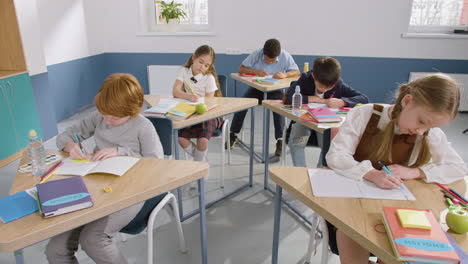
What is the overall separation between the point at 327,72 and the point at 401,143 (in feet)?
3.19

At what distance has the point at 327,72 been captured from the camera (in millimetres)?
2287

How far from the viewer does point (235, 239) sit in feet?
6.82

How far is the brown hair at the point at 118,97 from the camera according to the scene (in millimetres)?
1525

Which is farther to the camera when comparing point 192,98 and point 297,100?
point 192,98

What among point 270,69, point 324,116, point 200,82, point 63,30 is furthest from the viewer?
point 63,30

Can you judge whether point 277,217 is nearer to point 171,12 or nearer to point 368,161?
point 368,161

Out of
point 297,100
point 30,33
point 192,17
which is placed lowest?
point 297,100

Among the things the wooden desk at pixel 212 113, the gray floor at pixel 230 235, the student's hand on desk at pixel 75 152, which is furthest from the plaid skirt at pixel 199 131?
the student's hand on desk at pixel 75 152

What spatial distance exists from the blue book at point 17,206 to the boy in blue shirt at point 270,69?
7.73 feet

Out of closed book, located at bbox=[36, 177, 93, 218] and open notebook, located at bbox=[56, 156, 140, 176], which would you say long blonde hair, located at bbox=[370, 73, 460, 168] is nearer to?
open notebook, located at bbox=[56, 156, 140, 176]

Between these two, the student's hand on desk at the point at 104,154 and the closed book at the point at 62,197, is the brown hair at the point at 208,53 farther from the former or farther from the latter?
the closed book at the point at 62,197

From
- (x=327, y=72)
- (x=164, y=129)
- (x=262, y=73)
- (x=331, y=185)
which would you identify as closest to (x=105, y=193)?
(x=164, y=129)

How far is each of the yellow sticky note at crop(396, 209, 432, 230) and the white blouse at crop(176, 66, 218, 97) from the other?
2001 millimetres

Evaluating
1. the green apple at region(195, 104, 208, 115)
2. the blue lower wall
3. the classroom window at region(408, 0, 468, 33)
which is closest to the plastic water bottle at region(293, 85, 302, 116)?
the green apple at region(195, 104, 208, 115)
